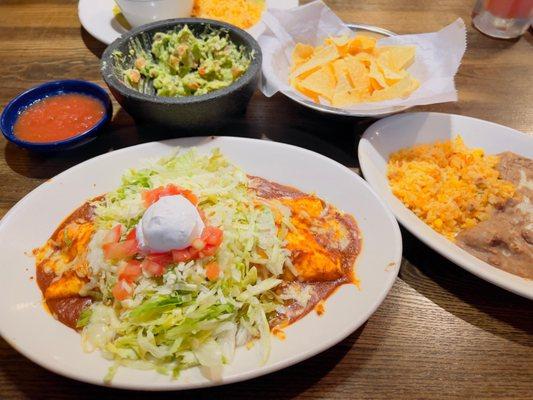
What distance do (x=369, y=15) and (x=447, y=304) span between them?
2.58m

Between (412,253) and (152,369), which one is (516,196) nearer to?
(412,253)

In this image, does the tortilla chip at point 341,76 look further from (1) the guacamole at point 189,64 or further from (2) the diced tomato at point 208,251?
(2) the diced tomato at point 208,251

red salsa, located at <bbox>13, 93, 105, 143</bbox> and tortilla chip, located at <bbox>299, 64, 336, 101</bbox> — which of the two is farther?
tortilla chip, located at <bbox>299, 64, 336, 101</bbox>

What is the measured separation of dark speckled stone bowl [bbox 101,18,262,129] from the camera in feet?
6.70

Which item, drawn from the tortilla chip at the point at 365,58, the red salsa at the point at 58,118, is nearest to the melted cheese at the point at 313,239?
the tortilla chip at the point at 365,58

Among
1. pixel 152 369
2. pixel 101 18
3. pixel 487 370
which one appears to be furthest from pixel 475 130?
pixel 101 18

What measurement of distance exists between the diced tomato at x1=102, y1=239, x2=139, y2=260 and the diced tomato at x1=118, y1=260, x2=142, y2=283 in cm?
4

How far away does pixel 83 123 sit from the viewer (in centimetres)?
224

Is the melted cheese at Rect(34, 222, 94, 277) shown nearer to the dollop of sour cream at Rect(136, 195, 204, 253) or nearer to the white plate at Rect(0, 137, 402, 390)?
the white plate at Rect(0, 137, 402, 390)

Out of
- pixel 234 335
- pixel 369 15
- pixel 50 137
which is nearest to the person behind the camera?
pixel 234 335

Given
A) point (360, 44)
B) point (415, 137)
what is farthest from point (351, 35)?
point (415, 137)

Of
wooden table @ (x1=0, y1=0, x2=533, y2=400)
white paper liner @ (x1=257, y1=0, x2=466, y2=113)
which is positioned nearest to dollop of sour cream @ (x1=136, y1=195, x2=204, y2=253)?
wooden table @ (x1=0, y1=0, x2=533, y2=400)

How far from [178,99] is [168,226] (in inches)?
33.1

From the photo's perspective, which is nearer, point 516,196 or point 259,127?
point 516,196
